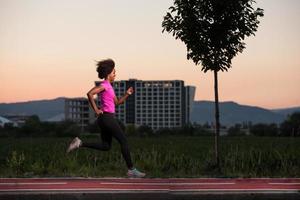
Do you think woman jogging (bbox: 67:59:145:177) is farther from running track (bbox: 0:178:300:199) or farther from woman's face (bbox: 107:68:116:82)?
running track (bbox: 0:178:300:199)

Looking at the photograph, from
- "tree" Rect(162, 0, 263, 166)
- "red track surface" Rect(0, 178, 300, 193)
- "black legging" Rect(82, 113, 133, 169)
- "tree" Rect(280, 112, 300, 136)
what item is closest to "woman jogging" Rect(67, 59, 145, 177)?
"black legging" Rect(82, 113, 133, 169)

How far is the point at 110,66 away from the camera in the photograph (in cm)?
990

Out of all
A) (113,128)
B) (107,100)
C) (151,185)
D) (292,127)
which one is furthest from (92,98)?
(292,127)

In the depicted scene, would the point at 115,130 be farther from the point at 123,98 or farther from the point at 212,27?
the point at 212,27

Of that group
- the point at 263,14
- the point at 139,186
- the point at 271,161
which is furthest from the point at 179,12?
the point at 139,186

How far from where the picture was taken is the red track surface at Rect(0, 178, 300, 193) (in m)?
8.27

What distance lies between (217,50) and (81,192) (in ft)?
16.6

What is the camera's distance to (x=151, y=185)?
8664 mm

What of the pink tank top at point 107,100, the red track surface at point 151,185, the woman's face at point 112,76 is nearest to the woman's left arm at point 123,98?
the pink tank top at point 107,100

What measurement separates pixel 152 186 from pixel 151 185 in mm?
118

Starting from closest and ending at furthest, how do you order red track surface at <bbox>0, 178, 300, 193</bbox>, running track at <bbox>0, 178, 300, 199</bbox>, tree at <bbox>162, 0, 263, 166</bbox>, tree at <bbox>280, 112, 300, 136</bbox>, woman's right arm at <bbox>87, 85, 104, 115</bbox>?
running track at <bbox>0, 178, 300, 199</bbox>, red track surface at <bbox>0, 178, 300, 193</bbox>, woman's right arm at <bbox>87, 85, 104, 115</bbox>, tree at <bbox>162, 0, 263, 166</bbox>, tree at <bbox>280, 112, 300, 136</bbox>

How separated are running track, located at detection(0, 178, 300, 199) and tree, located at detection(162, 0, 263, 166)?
3130 millimetres

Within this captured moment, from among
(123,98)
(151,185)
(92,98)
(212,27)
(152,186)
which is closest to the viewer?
(152,186)
